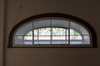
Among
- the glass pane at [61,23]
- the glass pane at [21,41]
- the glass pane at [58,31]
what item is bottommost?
the glass pane at [21,41]

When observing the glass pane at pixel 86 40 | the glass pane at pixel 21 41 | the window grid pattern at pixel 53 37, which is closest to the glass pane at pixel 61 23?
the window grid pattern at pixel 53 37

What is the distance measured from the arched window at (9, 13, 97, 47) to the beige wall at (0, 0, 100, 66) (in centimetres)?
17

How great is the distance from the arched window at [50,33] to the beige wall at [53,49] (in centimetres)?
17

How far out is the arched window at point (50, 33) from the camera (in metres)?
3.54

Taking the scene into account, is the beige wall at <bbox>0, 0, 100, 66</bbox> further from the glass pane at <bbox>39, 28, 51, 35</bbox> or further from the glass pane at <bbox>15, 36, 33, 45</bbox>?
the glass pane at <bbox>39, 28, 51, 35</bbox>

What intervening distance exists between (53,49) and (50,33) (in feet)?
1.77

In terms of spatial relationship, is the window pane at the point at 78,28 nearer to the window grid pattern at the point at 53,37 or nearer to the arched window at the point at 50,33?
the arched window at the point at 50,33

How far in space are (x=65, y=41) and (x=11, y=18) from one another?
6.38ft

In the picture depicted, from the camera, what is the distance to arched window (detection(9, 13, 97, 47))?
11.6ft

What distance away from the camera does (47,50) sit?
3504 millimetres

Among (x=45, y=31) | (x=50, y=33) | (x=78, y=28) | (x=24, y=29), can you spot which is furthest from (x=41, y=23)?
(x=78, y=28)

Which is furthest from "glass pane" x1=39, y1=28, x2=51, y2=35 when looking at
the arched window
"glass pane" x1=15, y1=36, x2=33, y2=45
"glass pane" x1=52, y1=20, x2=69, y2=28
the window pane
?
the window pane

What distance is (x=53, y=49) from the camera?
3.50 metres
